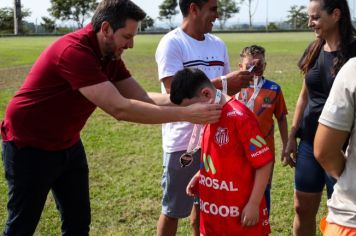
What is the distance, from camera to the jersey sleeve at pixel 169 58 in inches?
145

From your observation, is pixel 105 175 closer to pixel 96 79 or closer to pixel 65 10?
pixel 96 79

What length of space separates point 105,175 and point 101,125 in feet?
9.74

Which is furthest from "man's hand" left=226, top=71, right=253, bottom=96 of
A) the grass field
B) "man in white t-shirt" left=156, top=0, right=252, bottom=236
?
the grass field

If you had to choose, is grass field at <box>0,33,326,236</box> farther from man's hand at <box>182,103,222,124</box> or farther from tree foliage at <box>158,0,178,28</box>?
tree foliage at <box>158,0,178,28</box>

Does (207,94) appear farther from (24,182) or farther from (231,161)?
(24,182)

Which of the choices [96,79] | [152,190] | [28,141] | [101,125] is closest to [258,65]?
[96,79]

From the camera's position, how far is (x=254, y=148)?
2.78 m

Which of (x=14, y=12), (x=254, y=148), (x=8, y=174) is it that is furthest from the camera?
(x=14, y=12)

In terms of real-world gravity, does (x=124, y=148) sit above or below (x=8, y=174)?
below

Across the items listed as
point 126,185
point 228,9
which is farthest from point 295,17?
point 126,185

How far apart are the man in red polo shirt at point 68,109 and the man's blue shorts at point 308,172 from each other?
3.56 ft

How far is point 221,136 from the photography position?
113 inches

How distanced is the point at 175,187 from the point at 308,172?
98 centimetres

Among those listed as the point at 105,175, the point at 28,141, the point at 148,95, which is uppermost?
the point at 148,95
